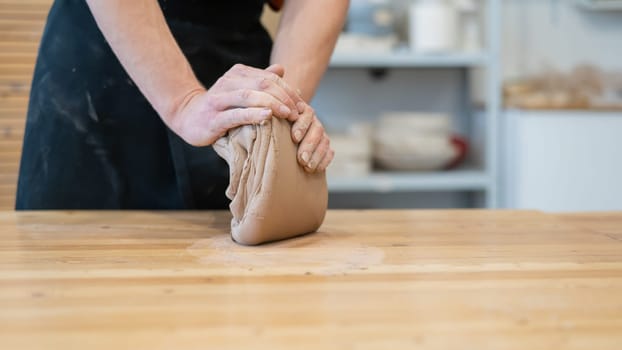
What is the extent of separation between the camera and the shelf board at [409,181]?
2051mm

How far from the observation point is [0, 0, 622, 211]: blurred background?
2.03 metres

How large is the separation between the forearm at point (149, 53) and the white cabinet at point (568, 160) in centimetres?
145

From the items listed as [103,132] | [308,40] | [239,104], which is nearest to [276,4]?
[308,40]

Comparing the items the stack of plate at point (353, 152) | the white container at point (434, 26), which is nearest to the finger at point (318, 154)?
the stack of plate at point (353, 152)

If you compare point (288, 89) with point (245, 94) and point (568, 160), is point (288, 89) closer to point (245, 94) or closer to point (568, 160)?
point (245, 94)

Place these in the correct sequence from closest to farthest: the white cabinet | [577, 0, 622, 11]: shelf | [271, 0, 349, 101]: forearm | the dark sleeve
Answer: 1. [271, 0, 349, 101]: forearm
2. the dark sleeve
3. the white cabinet
4. [577, 0, 622, 11]: shelf

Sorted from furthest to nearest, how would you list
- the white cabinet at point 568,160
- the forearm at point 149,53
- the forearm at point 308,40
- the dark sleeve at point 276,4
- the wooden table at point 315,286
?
the white cabinet at point 568,160 → the dark sleeve at point 276,4 → the forearm at point 308,40 → the forearm at point 149,53 → the wooden table at point 315,286

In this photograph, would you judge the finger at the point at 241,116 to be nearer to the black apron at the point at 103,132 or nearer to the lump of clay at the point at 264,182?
the lump of clay at the point at 264,182

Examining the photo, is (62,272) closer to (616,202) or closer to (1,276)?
(1,276)

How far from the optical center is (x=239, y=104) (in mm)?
705

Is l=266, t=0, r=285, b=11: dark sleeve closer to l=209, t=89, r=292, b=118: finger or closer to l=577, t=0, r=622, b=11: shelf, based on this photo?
l=209, t=89, r=292, b=118: finger

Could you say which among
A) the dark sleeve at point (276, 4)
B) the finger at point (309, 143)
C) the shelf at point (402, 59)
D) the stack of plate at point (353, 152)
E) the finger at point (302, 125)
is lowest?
the stack of plate at point (353, 152)

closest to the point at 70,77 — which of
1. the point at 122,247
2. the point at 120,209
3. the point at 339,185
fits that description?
the point at 120,209

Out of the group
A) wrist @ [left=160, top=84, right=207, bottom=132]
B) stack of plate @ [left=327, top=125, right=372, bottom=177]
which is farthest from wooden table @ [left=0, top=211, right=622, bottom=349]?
stack of plate @ [left=327, top=125, right=372, bottom=177]
